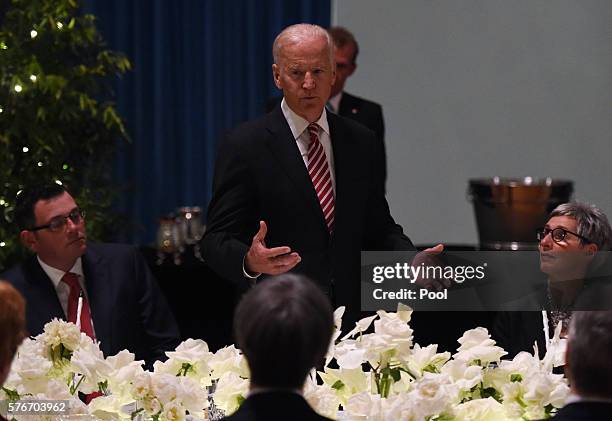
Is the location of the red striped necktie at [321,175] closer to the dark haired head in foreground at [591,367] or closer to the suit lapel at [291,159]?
the suit lapel at [291,159]

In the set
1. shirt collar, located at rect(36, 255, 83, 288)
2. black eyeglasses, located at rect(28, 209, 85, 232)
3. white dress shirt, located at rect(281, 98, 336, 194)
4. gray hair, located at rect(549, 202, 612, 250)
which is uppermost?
white dress shirt, located at rect(281, 98, 336, 194)

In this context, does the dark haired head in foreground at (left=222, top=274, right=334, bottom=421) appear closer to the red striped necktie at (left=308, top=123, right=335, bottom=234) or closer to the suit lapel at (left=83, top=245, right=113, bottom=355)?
the red striped necktie at (left=308, top=123, right=335, bottom=234)

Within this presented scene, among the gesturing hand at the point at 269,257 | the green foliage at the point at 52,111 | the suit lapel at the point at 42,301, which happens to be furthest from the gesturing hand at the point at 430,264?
the green foliage at the point at 52,111

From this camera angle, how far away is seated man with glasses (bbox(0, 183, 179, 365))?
3.54m

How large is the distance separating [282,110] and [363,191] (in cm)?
32

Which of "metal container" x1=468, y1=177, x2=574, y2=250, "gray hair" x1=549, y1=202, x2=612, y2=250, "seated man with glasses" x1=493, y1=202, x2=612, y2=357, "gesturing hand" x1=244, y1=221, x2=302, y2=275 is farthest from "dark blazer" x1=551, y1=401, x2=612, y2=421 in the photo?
"metal container" x1=468, y1=177, x2=574, y2=250

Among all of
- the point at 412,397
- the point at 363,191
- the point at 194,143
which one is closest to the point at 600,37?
the point at 194,143

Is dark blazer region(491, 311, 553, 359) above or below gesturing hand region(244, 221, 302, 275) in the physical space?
below

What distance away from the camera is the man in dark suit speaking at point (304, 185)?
3.13 meters

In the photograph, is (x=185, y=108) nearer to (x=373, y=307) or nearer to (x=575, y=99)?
(x=575, y=99)

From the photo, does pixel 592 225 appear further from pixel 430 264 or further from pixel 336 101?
pixel 336 101

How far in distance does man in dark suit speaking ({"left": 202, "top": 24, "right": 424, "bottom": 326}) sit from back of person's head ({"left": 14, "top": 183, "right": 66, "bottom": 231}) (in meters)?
0.68

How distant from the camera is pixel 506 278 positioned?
10.3 feet

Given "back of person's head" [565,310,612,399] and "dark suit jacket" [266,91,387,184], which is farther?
"dark suit jacket" [266,91,387,184]
